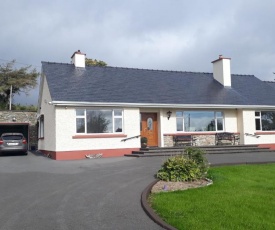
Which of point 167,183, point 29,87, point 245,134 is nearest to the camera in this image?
point 167,183

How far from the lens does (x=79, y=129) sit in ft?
61.4

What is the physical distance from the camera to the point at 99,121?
1931 cm

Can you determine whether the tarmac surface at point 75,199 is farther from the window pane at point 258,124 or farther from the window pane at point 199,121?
the window pane at point 258,124

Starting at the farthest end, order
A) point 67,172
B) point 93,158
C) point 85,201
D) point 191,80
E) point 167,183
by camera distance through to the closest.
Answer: point 191,80 < point 93,158 < point 67,172 < point 167,183 < point 85,201

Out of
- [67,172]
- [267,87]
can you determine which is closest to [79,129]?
[67,172]

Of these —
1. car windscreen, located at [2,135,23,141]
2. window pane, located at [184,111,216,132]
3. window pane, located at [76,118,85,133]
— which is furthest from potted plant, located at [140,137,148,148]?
car windscreen, located at [2,135,23,141]

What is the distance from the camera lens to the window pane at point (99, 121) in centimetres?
1905

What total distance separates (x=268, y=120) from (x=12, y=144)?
56.7ft

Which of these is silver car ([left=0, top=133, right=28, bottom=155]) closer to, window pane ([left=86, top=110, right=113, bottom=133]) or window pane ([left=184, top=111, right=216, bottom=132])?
window pane ([left=86, top=110, right=113, bottom=133])

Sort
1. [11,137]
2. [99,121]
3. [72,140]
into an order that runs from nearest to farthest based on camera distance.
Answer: [72,140]
[99,121]
[11,137]

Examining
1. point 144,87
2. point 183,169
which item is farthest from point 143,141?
point 183,169

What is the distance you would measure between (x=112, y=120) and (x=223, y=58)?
1068 cm

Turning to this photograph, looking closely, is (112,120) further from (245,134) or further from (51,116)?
(245,134)

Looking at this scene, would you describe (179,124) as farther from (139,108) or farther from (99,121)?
(99,121)
